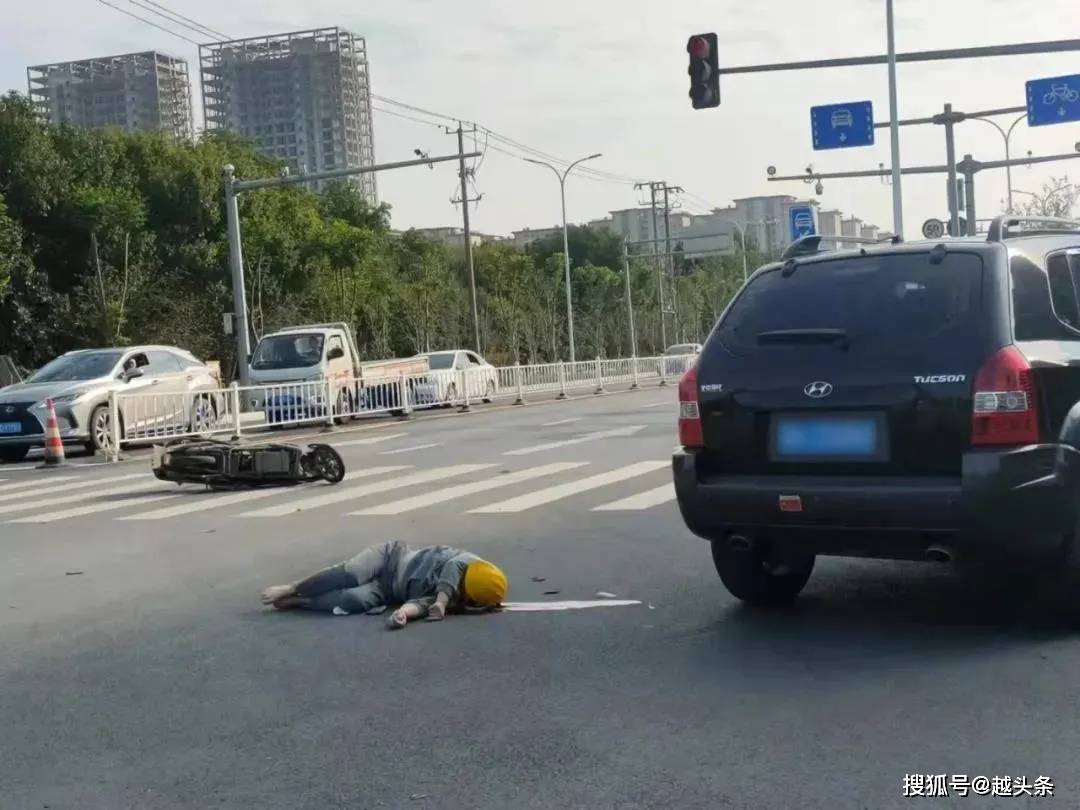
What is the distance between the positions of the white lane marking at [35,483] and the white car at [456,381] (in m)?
13.7

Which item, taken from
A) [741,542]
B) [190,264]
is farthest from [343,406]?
[190,264]

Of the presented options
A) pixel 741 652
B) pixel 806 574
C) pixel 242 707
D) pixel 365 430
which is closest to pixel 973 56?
pixel 365 430

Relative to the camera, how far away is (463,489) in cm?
1317

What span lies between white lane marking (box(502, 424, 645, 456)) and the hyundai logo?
11416 mm

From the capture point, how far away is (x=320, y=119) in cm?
11288

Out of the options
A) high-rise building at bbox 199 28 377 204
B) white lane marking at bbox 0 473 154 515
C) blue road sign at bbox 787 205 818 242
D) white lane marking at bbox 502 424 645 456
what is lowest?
white lane marking at bbox 502 424 645 456

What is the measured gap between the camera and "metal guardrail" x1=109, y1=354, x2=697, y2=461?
20.5m

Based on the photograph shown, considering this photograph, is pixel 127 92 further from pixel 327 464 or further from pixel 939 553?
pixel 939 553

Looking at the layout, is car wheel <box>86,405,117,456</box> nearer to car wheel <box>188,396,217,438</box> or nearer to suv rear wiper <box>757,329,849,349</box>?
car wheel <box>188,396,217,438</box>

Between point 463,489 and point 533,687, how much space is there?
25.6 feet

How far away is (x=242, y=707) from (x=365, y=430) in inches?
752

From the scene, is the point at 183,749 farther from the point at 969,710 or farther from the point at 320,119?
the point at 320,119

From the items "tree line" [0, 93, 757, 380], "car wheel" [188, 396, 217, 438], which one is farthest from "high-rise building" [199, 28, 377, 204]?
"car wheel" [188, 396, 217, 438]

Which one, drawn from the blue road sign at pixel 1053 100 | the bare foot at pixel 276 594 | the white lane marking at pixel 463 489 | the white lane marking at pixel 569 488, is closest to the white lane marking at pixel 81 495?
the white lane marking at pixel 463 489
